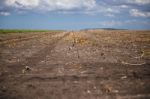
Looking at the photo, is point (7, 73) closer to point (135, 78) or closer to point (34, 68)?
point (34, 68)

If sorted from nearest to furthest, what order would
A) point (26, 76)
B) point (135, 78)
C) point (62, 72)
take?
1. point (135, 78)
2. point (26, 76)
3. point (62, 72)

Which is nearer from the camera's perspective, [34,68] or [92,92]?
[92,92]

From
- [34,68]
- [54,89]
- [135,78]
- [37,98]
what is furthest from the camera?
[34,68]

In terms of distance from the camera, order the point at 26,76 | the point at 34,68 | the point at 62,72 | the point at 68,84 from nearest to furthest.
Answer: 1. the point at 68,84
2. the point at 26,76
3. the point at 62,72
4. the point at 34,68

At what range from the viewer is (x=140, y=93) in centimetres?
781

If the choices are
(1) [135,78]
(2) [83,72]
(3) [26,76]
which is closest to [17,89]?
(3) [26,76]

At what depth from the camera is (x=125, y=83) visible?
359 inches

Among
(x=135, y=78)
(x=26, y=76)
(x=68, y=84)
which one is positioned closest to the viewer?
(x=68, y=84)

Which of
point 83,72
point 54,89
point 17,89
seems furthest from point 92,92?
point 83,72

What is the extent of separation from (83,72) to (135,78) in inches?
90.6

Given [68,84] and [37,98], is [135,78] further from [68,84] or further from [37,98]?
[37,98]

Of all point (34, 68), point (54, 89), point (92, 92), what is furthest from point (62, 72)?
point (92, 92)

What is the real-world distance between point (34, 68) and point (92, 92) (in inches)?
201

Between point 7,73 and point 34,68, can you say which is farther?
point 34,68
